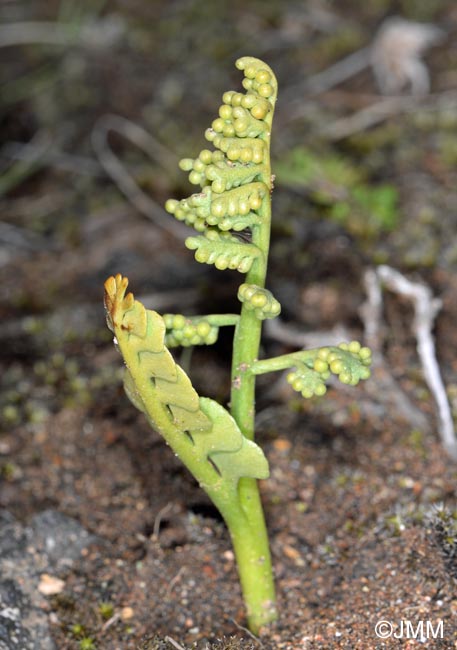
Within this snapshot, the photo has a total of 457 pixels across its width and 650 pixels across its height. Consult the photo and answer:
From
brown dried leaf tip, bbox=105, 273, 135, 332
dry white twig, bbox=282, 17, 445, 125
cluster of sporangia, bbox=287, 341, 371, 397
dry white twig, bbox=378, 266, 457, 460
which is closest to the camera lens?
brown dried leaf tip, bbox=105, 273, 135, 332

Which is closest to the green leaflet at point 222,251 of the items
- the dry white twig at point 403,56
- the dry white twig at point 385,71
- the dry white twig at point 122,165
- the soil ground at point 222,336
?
the soil ground at point 222,336

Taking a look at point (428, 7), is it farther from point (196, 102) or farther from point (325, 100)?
point (196, 102)

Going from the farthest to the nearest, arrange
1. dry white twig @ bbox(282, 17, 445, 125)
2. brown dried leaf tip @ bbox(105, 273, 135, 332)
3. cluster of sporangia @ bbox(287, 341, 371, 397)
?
dry white twig @ bbox(282, 17, 445, 125)
cluster of sporangia @ bbox(287, 341, 371, 397)
brown dried leaf tip @ bbox(105, 273, 135, 332)

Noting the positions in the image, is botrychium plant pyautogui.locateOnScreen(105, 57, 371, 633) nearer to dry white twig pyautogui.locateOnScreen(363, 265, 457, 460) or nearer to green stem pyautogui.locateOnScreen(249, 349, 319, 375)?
green stem pyautogui.locateOnScreen(249, 349, 319, 375)

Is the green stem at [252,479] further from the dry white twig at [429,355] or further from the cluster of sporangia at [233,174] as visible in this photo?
the dry white twig at [429,355]

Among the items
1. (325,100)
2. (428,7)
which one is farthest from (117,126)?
(428,7)

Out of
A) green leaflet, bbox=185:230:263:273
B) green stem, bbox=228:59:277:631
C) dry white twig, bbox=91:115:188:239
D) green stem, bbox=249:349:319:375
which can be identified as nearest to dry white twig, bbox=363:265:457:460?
green stem, bbox=228:59:277:631
